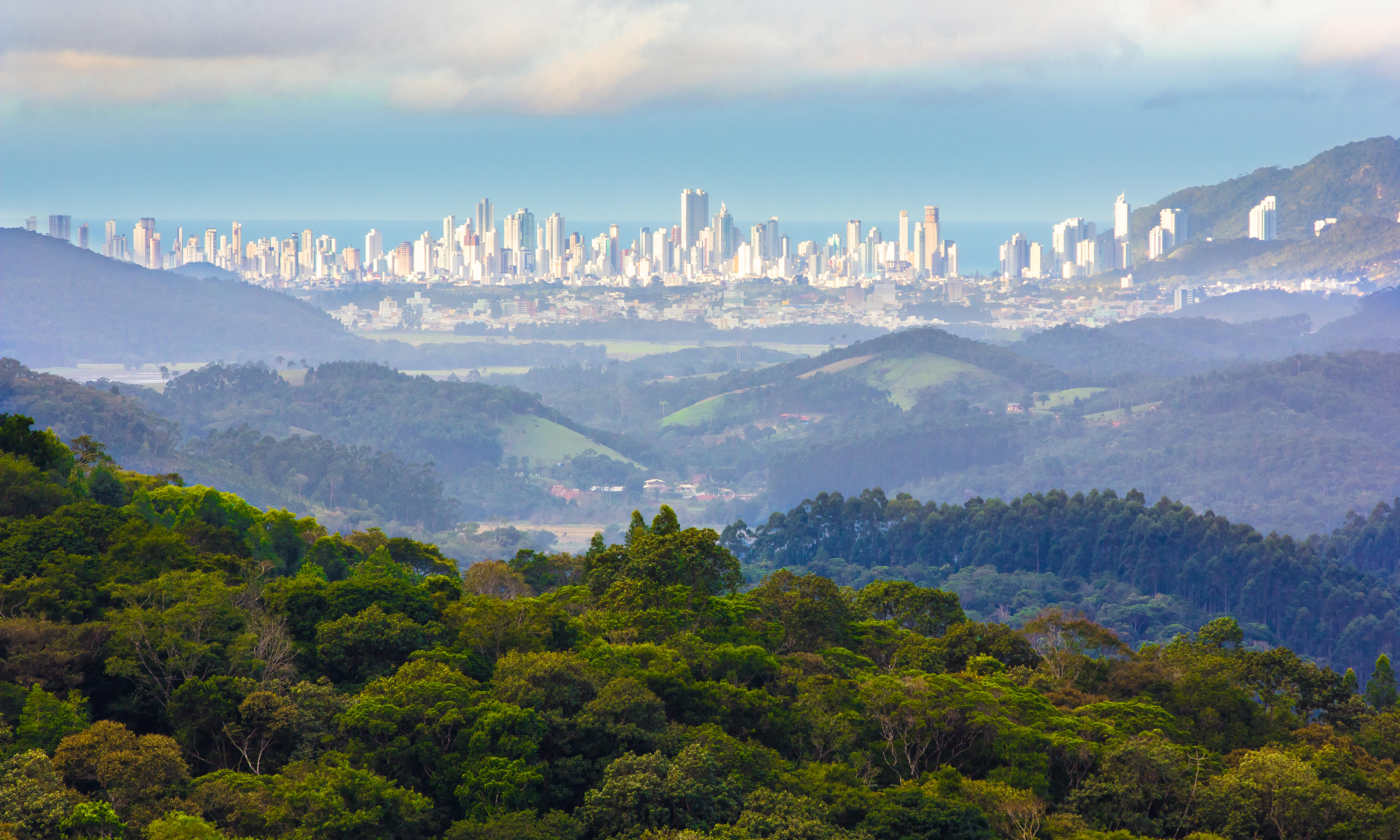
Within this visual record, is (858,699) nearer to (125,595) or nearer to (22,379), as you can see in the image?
(125,595)

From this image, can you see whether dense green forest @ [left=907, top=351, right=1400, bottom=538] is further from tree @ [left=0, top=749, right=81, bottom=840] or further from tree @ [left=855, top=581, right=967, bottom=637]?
tree @ [left=0, top=749, right=81, bottom=840]

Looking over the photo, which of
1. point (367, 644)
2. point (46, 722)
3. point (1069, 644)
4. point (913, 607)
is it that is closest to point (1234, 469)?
point (913, 607)

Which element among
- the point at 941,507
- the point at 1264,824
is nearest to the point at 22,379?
the point at 941,507

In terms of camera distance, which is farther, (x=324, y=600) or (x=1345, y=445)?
(x=1345, y=445)

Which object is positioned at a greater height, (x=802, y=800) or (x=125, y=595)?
(x=125, y=595)

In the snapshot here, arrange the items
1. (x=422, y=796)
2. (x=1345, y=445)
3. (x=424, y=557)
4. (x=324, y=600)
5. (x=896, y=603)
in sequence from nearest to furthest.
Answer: (x=422, y=796) < (x=324, y=600) < (x=896, y=603) < (x=424, y=557) < (x=1345, y=445)

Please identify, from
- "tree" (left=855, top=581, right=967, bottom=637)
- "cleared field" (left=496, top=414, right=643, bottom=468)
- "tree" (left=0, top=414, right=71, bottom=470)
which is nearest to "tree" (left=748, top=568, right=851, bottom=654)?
"tree" (left=855, top=581, right=967, bottom=637)

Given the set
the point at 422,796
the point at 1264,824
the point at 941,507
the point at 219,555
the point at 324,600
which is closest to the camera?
the point at 422,796
